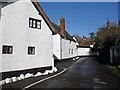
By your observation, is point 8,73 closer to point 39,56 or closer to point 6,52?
point 6,52

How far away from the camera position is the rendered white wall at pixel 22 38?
61.2ft

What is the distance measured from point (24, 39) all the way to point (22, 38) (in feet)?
1.15

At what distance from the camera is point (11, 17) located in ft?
63.2

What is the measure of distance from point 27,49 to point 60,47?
19.6 meters

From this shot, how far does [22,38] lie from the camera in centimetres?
2047

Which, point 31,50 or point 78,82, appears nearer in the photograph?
point 78,82

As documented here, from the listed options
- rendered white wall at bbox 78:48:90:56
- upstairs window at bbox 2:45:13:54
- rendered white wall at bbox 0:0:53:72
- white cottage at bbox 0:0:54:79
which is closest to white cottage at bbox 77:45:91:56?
rendered white wall at bbox 78:48:90:56

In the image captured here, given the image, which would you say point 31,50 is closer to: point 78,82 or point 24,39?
point 24,39

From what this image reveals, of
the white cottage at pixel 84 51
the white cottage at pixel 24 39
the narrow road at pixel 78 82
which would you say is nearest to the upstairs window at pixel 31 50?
the white cottage at pixel 24 39

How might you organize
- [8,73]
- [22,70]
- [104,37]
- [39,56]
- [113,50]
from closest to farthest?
[8,73] → [22,70] → [39,56] → [113,50] → [104,37]

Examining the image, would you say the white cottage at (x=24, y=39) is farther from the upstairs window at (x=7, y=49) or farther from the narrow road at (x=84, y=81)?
the narrow road at (x=84, y=81)

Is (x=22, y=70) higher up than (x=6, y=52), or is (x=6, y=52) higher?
(x=6, y=52)

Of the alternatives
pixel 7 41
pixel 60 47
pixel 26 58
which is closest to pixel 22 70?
pixel 26 58

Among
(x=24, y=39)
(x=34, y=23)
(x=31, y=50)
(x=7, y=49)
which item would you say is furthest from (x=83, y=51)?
(x=7, y=49)
